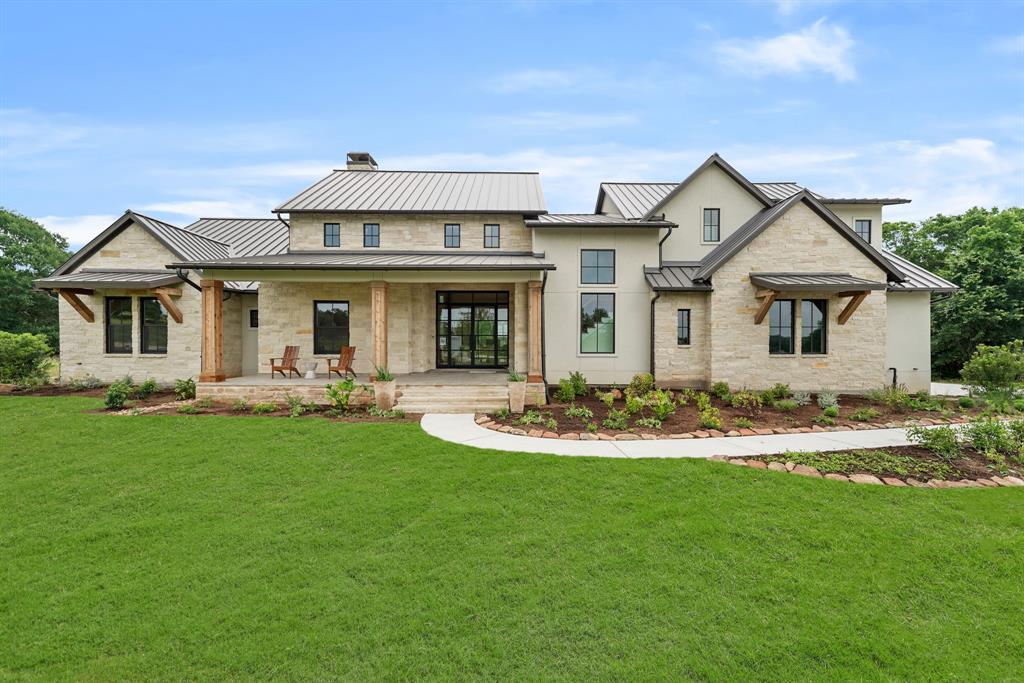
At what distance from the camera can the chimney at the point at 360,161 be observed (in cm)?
1964

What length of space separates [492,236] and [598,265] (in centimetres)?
381

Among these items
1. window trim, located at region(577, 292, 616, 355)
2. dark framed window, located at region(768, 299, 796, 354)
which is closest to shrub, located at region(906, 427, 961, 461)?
dark framed window, located at region(768, 299, 796, 354)

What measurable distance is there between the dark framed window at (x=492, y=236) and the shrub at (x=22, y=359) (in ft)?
49.0

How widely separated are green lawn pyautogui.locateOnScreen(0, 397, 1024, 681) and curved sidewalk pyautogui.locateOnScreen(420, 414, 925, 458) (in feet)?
2.08

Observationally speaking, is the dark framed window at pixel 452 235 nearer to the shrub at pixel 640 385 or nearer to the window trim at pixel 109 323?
the shrub at pixel 640 385

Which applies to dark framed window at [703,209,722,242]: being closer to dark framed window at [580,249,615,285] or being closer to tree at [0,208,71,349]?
dark framed window at [580,249,615,285]

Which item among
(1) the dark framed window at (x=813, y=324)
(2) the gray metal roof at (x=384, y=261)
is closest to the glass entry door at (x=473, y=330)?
(2) the gray metal roof at (x=384, y=261)

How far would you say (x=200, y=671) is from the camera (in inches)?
125

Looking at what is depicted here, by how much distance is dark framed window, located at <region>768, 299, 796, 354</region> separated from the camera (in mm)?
13523

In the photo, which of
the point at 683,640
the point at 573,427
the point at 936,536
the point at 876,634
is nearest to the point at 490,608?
the point at 683,640

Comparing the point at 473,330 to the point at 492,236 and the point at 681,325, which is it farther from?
the point at 681,325

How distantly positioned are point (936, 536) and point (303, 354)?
49.4ft

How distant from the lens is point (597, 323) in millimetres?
14211

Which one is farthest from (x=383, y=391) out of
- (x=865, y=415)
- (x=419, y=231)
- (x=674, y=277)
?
(x=865, y=415)
